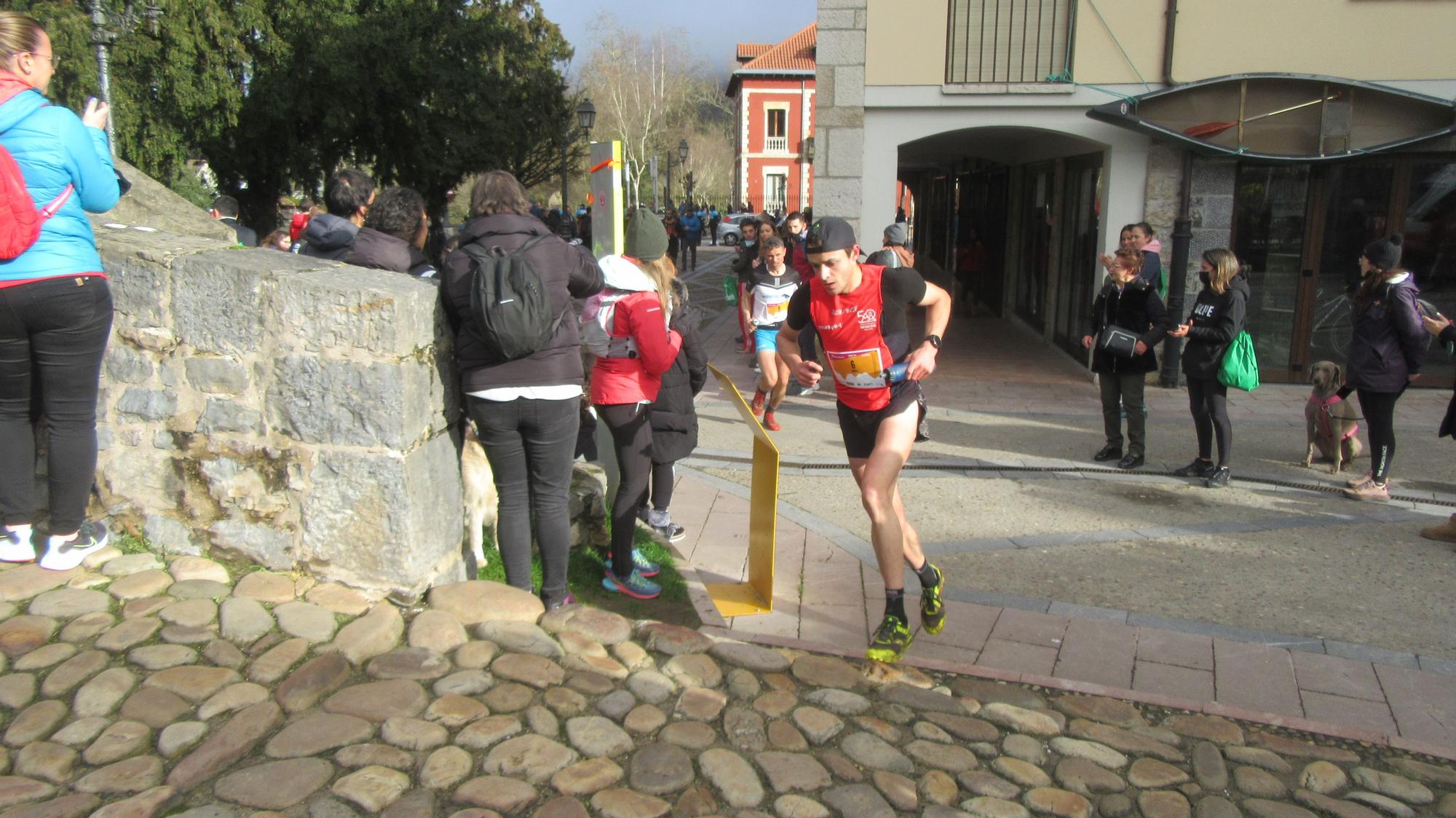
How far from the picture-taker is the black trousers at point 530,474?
3686mm

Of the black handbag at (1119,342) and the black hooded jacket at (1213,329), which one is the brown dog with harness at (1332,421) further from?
the black handbag at (1119,342)

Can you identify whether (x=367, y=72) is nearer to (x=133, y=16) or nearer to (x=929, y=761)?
(x=133, y=16)

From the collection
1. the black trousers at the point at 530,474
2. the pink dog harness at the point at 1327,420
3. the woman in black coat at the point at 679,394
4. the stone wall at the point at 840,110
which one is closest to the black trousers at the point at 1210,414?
the pink dog harness at the point at 1327,420

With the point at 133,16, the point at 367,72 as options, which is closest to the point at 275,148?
the point at 367,72

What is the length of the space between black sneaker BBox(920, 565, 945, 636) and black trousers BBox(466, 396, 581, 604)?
1425 millimetres

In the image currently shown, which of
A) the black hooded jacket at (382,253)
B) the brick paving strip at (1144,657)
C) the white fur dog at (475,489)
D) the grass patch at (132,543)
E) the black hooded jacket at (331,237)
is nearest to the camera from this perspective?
the brick paving strip at (1144,657)

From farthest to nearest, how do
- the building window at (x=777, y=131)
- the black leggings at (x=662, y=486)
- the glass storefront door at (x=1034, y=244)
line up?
the building window at (x=777, y=131) < the glass storefront door at (x=1034, y=244) < the black leggings at (x=662, y=486)

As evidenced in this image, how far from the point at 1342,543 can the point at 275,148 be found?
2324 cm

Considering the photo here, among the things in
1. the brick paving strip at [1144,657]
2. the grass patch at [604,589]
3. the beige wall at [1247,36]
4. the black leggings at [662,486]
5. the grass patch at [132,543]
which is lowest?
the brick paving strip at [1144,657]

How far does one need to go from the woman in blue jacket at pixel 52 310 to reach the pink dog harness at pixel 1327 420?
22.4ft

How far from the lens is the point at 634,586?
443cm

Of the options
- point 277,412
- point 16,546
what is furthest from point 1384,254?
point 16,546

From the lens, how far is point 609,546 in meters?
4.80

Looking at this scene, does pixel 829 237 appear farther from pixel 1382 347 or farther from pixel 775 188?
pixel 775 188
